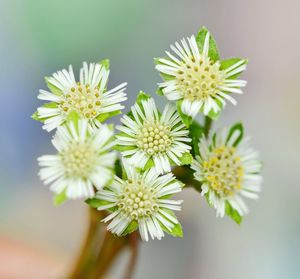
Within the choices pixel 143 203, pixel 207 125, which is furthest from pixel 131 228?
pixel 207 125

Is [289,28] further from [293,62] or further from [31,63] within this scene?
[31,63]

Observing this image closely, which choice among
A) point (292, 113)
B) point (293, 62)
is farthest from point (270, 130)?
point (293, 62)

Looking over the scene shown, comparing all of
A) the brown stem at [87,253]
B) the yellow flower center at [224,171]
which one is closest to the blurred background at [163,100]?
the brown stem at [87,253]

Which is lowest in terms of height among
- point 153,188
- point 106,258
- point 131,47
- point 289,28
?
point 106,258

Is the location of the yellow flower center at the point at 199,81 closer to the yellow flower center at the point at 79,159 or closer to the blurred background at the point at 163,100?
the yellow flower center at the point at 79,159

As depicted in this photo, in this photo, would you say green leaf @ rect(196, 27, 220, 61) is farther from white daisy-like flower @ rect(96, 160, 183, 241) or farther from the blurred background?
the blurred background

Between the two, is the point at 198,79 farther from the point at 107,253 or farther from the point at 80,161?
the point at 107,253

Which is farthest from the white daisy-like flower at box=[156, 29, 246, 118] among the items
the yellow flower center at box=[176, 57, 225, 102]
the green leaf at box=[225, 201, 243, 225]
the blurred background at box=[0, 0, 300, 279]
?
the blurred background at box=[0, 0, 300, 279]
